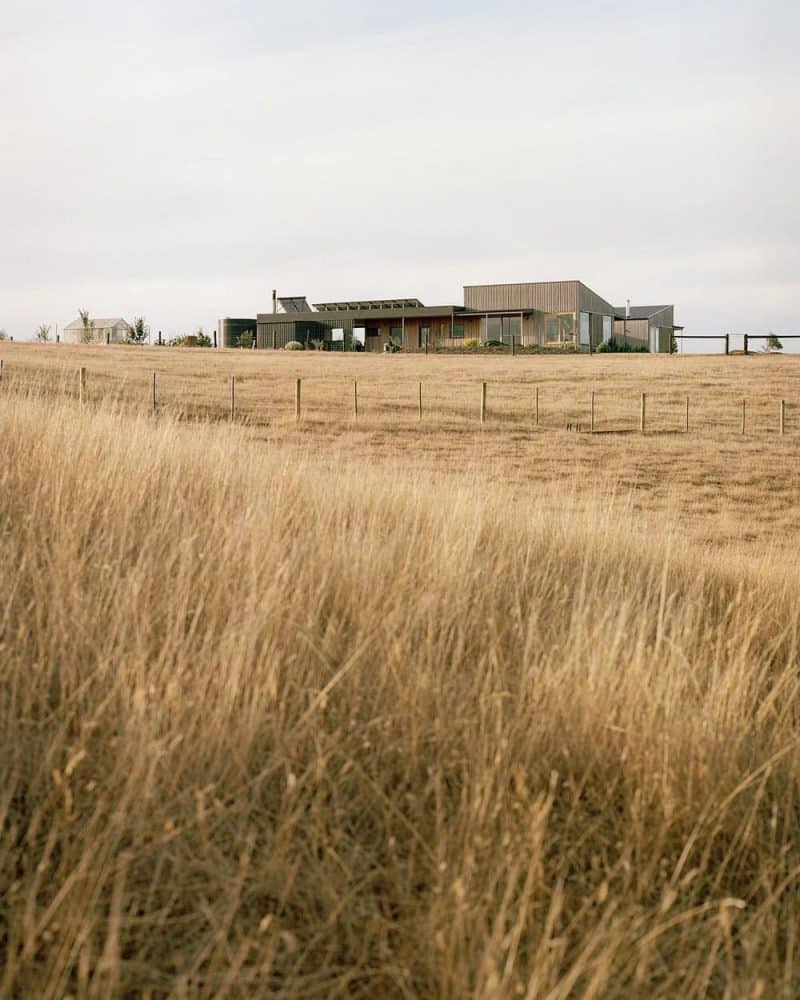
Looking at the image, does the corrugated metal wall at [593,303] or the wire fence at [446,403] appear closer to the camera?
the wire fence at [446,403]

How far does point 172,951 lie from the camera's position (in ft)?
7.95

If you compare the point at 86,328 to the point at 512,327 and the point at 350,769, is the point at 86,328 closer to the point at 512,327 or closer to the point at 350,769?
the point at 512,327

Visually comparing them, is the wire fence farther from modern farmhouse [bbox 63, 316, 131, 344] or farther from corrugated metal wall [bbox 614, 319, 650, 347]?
modern farmhouse [bbox 63, 316, 131, 344]

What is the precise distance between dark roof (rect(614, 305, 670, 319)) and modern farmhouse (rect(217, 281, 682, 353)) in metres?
3.45

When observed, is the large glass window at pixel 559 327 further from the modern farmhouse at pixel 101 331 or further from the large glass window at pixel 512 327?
the modern farmhouse at pixel 101 331

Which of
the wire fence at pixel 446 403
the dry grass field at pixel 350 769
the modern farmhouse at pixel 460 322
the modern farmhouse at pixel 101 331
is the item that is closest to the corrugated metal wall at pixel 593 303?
the modern farmhouse at pixel 460 322

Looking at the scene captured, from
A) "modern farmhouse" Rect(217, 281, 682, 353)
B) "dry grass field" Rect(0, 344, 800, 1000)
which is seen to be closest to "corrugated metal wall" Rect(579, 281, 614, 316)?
"modern farmhouse" Rect(217, 281, 682, 353)

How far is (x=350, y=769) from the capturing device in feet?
10.3

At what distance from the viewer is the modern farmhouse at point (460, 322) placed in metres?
55.8

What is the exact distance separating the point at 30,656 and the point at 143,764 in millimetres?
839

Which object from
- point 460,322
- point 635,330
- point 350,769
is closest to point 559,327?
point 460,322

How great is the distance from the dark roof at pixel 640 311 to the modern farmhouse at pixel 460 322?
3.45 metres

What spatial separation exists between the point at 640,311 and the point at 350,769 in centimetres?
6694

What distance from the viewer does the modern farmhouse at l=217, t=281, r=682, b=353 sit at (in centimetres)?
5575
